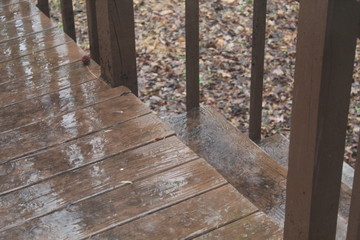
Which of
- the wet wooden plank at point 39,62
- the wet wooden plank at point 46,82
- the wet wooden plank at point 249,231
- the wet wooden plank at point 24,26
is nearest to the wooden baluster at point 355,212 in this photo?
the wet wooden plank at point 249,231

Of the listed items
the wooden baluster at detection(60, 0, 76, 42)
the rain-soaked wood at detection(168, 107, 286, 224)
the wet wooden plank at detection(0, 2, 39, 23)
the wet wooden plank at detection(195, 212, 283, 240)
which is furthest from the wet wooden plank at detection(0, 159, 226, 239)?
the wet wooden plank at detection(0, 2, 39, 23)

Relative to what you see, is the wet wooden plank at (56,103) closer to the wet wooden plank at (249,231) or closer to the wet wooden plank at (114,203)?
the wet wooden plank at (114,203)

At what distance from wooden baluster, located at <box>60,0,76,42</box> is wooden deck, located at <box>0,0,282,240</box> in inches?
16.8

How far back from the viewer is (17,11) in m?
3.68

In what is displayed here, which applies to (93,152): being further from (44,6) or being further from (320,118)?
(44,6)

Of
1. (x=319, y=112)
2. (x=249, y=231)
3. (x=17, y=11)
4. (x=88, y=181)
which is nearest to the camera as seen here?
(x=319, y=112)

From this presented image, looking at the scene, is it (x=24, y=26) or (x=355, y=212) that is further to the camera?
(x=24, y=26)

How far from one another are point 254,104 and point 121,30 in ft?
2.72

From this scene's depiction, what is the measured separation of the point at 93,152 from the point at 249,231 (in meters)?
0.74

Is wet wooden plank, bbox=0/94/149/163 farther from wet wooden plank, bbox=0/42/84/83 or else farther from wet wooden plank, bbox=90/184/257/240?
wet wooden plank, bbox=90/184/257/240

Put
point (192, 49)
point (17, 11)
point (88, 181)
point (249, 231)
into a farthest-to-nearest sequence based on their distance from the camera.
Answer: point (17, 11), point (192, 49), point (88, 181), point (249, 231)

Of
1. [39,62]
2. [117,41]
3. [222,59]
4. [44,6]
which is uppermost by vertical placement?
[117,41]

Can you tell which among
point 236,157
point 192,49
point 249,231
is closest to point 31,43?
point 192,49

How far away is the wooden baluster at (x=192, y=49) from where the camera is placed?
2977mm
